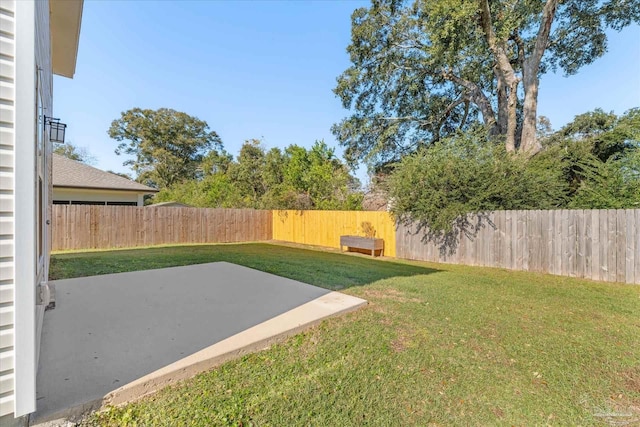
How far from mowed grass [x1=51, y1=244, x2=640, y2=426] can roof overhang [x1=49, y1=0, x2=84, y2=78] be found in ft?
16.2

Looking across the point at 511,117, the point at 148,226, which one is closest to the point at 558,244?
the point at 511,117

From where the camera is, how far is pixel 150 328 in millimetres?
3035

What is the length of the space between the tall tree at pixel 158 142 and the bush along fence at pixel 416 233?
62.7 feet

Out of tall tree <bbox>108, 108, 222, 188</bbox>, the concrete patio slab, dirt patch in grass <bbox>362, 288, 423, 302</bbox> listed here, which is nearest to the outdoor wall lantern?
the concrete patio slab

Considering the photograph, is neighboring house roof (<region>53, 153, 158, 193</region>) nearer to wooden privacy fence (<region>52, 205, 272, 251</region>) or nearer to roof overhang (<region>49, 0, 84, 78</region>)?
wooden privacy fence (<region>52, 205, 272, 251</region>)

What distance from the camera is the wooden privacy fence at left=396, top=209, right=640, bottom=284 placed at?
588cm

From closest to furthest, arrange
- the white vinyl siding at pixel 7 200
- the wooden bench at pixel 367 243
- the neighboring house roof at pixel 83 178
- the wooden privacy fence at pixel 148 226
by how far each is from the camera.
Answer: the white vinyl siding at pixel 7 200, the wooden bench at pixel 367 243, the wooden privacy fence at pixel 148 226, the neighboring house roof at pixel 83 178

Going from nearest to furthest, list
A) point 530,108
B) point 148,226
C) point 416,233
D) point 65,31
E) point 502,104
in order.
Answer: point 65,31 → point 416,233 → point 530,108 → point 148,226 → point 502,104

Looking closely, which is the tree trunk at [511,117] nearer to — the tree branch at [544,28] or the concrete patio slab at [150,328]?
the tree branch at [544,28]

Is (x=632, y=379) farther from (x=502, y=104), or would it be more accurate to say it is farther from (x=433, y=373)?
(x=502, y=104)

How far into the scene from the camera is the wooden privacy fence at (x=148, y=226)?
10.6m

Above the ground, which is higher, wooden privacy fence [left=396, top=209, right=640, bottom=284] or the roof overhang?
the roof overhang

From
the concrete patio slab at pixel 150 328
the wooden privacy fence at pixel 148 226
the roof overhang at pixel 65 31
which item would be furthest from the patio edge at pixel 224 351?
the wooden privacy fence at pixel 148 226

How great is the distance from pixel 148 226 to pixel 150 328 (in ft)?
35.5
